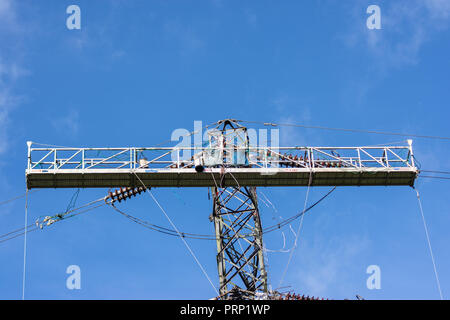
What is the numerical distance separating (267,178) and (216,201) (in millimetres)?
8353

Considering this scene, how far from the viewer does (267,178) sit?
1590 inches

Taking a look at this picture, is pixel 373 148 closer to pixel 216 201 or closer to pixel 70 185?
pixel 216 201
